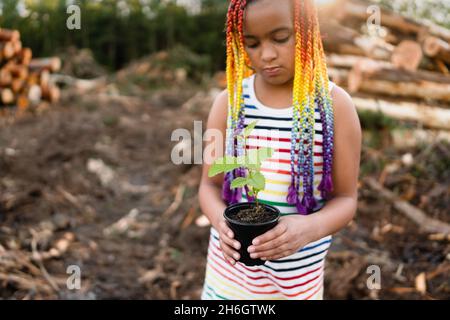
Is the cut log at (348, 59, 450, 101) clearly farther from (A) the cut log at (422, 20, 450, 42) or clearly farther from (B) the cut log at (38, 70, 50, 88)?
(B) the cut log at (38, 70, 50, 88)

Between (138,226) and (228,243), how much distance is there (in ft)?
9.55

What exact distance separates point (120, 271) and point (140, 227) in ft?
2.35

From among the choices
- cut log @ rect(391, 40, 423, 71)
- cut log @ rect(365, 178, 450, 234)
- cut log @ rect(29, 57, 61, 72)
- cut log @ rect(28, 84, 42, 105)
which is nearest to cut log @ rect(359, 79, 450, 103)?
cut log @ rect(391, 40, 423, 71)

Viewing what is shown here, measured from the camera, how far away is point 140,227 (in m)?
4.07

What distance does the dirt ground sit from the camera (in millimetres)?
3109

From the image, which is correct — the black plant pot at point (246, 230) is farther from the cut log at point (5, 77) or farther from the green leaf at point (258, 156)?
the cut log at point (5, 77)

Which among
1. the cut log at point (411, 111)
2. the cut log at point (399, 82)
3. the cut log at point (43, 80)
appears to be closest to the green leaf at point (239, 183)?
the cut log at point (411, 111)

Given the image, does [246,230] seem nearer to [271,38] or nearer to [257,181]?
[257,181]

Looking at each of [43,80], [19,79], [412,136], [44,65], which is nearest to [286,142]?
[412,136]

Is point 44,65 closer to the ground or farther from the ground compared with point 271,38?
closer to the ground

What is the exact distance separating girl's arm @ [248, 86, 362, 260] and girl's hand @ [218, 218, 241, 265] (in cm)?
11

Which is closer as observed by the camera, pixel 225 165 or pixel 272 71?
pixel 225 165

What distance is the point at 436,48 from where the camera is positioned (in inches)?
199

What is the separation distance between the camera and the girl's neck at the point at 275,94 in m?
1.54
